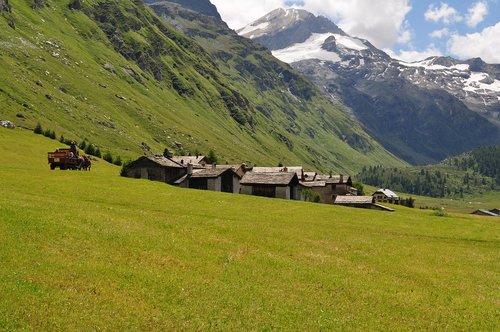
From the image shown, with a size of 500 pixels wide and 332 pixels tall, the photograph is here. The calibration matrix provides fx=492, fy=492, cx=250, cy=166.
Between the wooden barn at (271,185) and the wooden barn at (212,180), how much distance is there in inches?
129

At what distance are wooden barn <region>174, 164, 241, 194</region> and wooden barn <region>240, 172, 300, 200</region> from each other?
3272 millimetres

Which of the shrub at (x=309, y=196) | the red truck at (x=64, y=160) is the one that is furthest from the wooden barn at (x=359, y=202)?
the red truck at (x=64, y=160)

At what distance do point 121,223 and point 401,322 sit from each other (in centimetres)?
2132

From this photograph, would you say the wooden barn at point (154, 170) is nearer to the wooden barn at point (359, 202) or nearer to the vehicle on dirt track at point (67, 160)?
the vehicle on dirt track at point (67, 160)

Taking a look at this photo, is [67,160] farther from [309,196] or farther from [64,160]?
[309,196]

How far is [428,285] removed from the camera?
3203 cm

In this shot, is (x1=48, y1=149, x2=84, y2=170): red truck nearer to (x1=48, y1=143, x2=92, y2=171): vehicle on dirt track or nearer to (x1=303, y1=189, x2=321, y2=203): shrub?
(x1=48, y1=143, x2=92, y2=171): vehicle on dirt track

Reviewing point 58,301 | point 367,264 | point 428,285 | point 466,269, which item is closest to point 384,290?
point 428,285

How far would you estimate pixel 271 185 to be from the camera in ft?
360

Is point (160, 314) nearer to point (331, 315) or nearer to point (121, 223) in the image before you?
point (331, 315)

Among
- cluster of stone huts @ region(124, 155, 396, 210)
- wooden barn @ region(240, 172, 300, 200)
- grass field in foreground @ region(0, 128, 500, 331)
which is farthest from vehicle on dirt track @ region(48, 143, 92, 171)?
grass field in foreground @ region(0, 128, 500, 331)

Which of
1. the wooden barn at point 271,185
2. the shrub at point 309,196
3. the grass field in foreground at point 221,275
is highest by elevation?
the wooden barn at point 271,185

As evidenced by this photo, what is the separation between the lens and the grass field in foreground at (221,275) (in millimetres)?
21203

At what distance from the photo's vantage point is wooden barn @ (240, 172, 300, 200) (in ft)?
357
